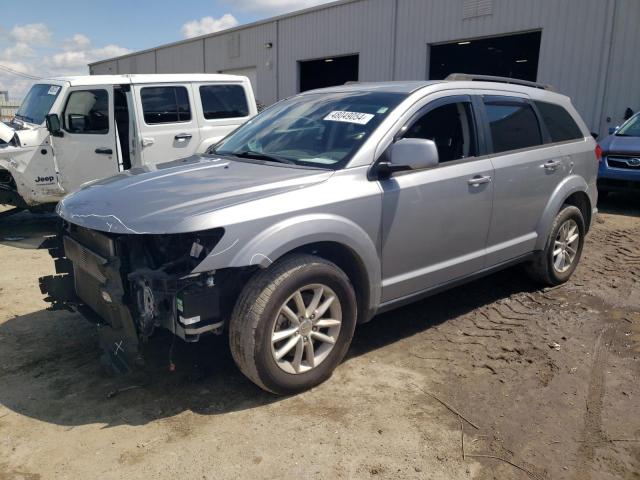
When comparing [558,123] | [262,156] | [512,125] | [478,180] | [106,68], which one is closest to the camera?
[262,156]

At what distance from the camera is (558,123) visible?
490 centimetres

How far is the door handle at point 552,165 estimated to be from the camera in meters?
4.55

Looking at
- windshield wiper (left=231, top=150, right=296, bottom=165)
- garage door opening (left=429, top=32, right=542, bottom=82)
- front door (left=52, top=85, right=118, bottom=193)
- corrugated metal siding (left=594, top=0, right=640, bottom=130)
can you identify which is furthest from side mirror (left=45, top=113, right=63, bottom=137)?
garage door opening (left=429, top=32, right=542, bottom=82)

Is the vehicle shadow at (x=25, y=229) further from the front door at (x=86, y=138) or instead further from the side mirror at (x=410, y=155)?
the side mirror at (x=410, y=155)

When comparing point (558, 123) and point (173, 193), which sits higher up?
point (558, 123)

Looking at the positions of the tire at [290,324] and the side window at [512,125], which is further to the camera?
the side window at [512,125]

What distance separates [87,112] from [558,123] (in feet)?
18.8

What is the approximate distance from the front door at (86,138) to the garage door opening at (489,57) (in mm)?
10420

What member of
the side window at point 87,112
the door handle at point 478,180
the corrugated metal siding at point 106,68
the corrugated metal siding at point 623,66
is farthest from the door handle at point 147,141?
the corrugated metal siding at point 106,68

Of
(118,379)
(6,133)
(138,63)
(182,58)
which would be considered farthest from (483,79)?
(138,63)

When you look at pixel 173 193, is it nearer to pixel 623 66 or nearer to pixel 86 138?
pixel 86 138

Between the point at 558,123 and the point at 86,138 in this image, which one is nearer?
the point at 558,123

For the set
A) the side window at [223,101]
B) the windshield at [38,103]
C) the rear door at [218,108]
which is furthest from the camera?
the side window at [223,101]

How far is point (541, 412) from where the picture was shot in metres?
3.04
